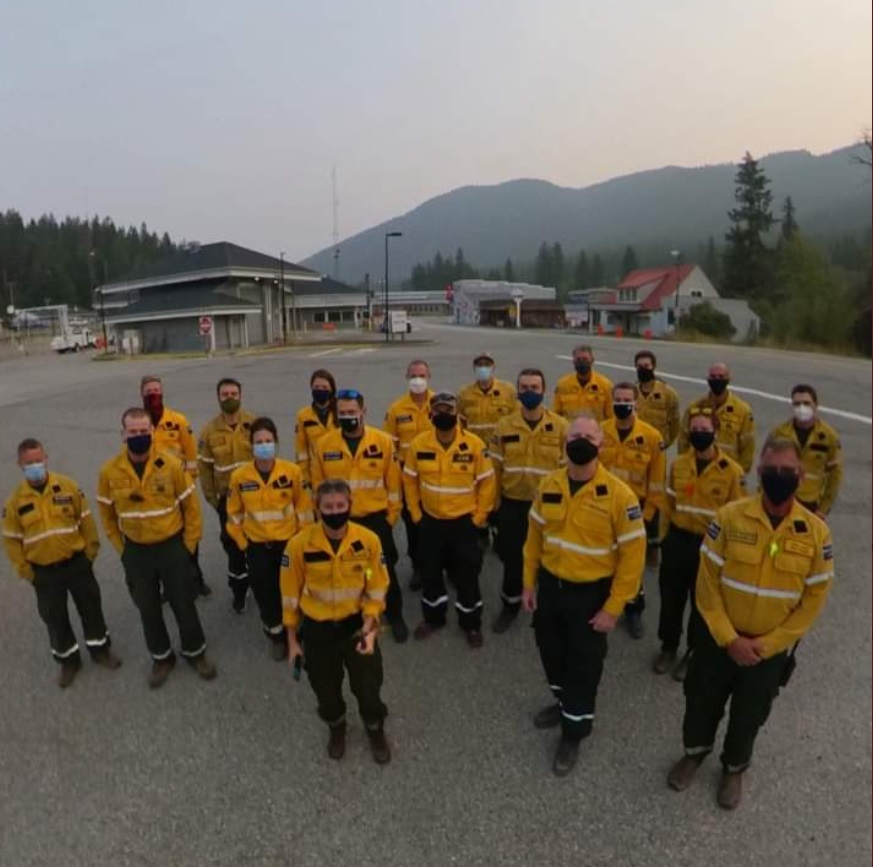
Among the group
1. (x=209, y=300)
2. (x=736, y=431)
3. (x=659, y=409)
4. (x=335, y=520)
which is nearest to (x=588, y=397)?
(x=659, y=409)

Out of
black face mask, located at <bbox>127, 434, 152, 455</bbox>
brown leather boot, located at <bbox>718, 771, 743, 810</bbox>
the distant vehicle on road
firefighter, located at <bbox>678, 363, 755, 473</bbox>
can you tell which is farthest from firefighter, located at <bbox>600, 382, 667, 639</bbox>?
the distant vehicle on road

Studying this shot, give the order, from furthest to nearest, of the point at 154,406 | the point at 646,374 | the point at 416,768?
the point at 646,374, the point at 154,406, the point at 416,768

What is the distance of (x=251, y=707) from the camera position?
4.57 meters

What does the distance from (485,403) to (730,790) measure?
432cm

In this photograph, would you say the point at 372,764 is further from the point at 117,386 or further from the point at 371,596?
the point at 117,386

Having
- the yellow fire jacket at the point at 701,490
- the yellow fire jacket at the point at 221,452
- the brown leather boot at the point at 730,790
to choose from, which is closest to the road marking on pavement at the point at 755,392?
the yellow fire jacket at the point at 701,490

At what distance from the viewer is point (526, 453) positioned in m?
5.35

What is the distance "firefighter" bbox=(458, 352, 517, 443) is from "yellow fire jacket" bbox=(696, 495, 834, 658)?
12.0ft

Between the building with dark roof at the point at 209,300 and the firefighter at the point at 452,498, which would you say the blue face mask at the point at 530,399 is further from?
the building with dark roof at the point at 209,300

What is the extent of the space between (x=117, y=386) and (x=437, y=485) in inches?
770

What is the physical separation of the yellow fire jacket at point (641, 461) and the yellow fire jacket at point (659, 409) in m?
2.05

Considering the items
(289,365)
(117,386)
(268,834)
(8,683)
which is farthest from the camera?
(289,365)

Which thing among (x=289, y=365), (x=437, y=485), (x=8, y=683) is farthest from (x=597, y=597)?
(x=289, y=365)

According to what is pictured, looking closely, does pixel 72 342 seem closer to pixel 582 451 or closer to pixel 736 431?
pixel 736 431
